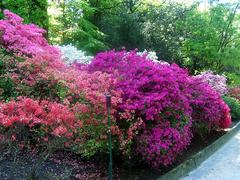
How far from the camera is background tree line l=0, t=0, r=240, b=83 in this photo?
1562cm

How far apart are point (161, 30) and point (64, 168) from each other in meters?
12.8

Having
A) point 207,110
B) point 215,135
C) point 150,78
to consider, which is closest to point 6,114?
point 150,78

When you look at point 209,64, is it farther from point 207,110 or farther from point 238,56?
point 207,110

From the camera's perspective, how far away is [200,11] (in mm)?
16766

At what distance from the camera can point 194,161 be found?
25.0 feet

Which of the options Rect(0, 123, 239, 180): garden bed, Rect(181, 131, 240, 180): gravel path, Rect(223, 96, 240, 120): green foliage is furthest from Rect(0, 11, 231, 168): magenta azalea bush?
Rect(223, 96, 240, 120): green foliage

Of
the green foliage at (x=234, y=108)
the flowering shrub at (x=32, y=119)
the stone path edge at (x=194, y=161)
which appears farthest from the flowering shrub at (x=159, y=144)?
the green foliage at (x=234, y=108)

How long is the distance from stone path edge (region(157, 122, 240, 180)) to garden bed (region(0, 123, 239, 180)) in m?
0.10

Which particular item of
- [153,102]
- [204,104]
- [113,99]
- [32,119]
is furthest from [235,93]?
[32,119]

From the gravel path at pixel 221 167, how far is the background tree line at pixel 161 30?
7.10 metres

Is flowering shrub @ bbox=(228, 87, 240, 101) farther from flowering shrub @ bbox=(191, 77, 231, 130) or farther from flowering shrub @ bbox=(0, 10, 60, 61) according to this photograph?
flowering shrub @ bbox=(0, 10, 60, 61)

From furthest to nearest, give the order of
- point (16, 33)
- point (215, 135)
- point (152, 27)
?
point (152, 27) → point (215, 135) → point (16, 33)

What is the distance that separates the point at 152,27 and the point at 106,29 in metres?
2.10

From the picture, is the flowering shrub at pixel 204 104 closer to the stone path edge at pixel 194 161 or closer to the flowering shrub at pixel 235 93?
the stone path edge at pixel 194 161
